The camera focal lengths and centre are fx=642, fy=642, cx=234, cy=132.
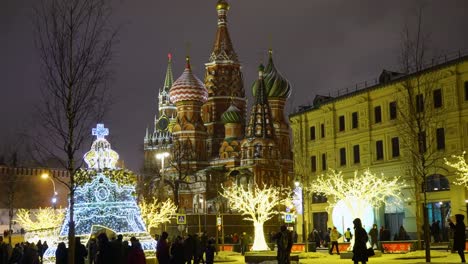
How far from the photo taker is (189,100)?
3531 inches

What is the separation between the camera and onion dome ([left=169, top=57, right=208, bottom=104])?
8994cm

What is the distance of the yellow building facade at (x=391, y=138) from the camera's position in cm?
4028

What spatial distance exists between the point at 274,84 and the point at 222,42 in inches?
419

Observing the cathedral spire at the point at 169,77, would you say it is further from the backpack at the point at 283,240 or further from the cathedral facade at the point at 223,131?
the backpack at the point at 283,240

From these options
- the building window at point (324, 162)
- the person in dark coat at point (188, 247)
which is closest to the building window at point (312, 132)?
the building window at point (324, 162)

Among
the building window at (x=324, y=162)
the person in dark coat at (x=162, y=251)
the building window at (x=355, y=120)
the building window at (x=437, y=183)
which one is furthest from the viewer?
the building window at (x=324, y=162)

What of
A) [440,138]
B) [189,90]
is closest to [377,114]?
[440,138]

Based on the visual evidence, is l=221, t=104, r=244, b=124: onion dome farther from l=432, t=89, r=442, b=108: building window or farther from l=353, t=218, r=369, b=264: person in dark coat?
l=353, t=218, r=369, b=264: person in dark coat

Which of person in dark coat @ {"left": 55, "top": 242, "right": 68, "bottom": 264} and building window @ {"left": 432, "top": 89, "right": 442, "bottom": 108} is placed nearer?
person in dark coat @ {"left": 55, "top": 242, "right": 68, "bottom": 264}

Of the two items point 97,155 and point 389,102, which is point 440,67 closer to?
point 389,102

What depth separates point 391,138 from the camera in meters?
46.0

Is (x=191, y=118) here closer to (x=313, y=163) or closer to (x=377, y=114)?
(x=313, y=163)

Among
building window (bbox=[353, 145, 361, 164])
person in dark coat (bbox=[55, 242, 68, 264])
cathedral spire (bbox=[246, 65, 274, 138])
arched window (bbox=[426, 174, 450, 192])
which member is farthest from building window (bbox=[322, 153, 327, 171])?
person in dark coat (bbox=[55, 242, 68, 264])

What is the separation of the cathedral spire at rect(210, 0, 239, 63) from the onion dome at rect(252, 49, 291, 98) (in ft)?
19.2
